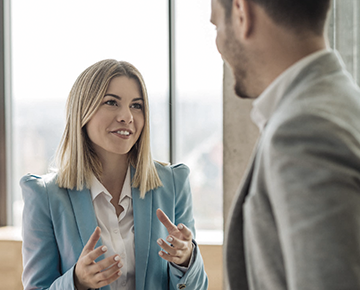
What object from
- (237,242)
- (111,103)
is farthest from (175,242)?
(237,242)

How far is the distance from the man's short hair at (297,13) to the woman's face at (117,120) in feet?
3.11

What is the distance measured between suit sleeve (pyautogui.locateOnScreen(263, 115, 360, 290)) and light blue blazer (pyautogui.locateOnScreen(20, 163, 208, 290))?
98 centimetres

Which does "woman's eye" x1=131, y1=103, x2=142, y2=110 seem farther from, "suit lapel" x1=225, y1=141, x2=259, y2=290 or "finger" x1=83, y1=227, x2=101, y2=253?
"suit lapel" x1=225, y1=141, x2=259, y2=290

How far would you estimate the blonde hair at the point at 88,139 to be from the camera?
1.44m

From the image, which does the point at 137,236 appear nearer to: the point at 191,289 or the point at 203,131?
the point at 191,289

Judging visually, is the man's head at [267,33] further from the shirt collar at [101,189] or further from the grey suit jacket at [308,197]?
the shirt collar at [101,189]

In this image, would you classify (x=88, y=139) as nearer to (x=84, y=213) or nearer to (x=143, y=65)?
(x=84, y=213)

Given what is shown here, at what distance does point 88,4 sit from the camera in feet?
10.8

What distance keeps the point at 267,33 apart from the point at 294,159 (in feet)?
0.83

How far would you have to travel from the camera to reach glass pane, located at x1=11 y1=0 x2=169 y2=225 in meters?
3.21

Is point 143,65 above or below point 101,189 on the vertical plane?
above

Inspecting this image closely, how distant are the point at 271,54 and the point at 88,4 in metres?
3.09

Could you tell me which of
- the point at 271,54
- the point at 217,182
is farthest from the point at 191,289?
the point at 217,182

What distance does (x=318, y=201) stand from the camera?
42cm
